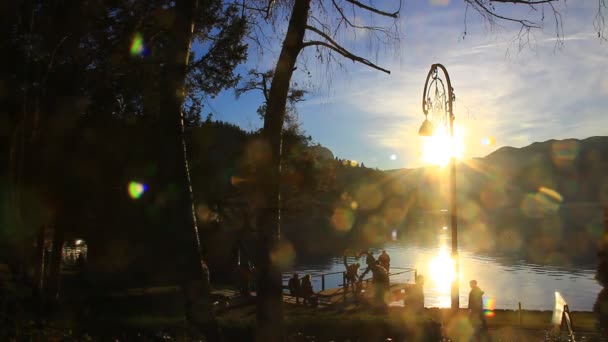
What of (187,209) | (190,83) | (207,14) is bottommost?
(187,209)

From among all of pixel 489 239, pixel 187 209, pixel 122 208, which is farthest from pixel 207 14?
pixel 489 239

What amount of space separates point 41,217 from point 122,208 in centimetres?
544

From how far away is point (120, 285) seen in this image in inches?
1168

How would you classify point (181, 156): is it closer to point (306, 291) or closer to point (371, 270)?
Answer: point (371, 270)

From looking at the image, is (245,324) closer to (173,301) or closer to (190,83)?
(190,83)

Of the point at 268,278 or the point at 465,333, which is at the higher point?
the point at 268,278

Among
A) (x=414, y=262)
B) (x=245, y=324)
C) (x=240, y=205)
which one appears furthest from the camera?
(x=414, y=262)

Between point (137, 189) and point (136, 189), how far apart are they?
0.15 feet

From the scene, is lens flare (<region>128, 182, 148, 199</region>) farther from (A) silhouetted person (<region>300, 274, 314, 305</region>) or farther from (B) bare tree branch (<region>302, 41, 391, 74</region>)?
(B) bare tree branch (<region>302, 41, 391, 74</region>)

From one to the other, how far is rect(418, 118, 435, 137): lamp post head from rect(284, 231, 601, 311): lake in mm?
24626

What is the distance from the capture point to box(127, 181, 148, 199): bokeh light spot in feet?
65.9

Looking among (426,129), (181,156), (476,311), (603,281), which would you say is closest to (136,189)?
(426,129)

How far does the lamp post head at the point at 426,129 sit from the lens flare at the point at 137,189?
11.6m

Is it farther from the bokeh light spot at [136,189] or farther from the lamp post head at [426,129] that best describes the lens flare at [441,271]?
the lamp post head at [426,129]
